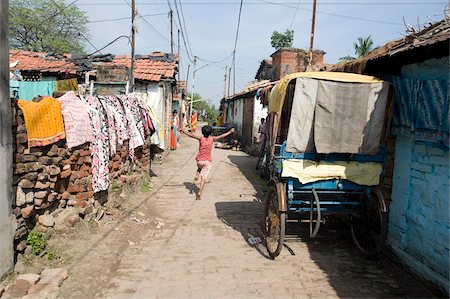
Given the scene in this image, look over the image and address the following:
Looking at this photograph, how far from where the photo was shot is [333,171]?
4645 mm

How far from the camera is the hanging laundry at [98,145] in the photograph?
18.6 ft

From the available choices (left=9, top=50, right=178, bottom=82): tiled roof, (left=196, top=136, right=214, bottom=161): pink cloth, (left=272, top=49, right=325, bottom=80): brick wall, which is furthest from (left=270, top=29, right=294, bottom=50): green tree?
(left=196, top=136, right=214, bottom=161): pink cloth

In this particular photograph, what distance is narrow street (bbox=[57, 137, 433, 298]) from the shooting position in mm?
3961

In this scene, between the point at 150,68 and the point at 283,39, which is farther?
the point at 283,39

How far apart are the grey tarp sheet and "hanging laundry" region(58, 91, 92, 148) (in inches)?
128

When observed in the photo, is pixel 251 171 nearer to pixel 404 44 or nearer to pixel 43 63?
pixel 404 44

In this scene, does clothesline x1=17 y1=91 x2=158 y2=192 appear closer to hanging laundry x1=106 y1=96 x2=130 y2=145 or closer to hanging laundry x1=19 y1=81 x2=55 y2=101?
hanging laundry x1=106 y1=96 x2=130 y2=145

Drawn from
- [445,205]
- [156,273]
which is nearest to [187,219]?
[156,273]

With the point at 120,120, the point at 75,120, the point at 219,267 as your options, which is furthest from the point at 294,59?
the point at 219,267

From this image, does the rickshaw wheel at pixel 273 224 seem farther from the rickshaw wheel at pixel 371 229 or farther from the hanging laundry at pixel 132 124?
the hanging laundry at pixel 132 124

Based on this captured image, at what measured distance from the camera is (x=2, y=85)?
3727 millimetres

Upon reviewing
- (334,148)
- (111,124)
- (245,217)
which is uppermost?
(111,124)

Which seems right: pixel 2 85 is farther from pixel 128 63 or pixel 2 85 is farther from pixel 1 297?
pixel 128 63

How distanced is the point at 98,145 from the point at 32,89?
609 cm
